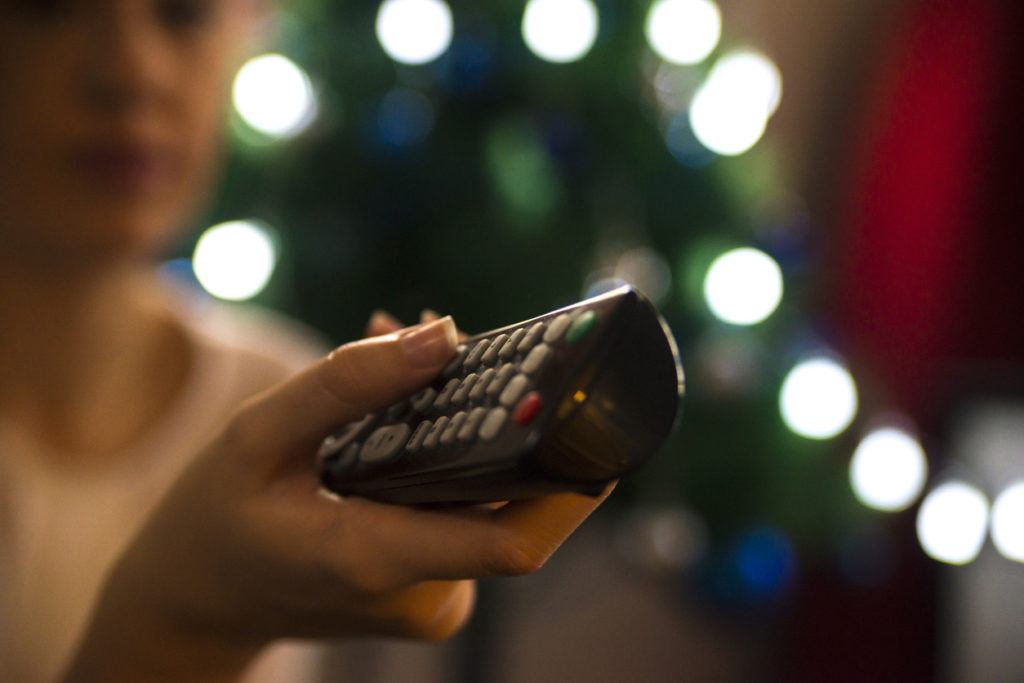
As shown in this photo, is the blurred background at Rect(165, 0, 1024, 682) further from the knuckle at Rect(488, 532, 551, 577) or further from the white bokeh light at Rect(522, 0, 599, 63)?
the knuckle at Rect(488, 532, 551, 577)

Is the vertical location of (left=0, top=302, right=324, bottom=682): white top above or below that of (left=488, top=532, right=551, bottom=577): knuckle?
below

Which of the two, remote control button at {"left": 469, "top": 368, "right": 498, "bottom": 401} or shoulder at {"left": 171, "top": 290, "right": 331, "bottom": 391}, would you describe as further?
shoulder at {"left": 171, "top": 290, "right": 331, "bottom": 391}

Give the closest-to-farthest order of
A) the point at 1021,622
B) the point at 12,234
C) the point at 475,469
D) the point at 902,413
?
1. the point at 475,469
2. the point at 12,234
3. the point at 1021,622
4. the point at 902,413

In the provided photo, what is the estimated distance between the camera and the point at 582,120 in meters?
0.79

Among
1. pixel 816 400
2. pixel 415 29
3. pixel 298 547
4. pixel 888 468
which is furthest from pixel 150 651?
pixel 888 468

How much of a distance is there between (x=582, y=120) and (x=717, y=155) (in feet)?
0.49

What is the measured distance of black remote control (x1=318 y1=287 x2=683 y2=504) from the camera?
8.4 inches

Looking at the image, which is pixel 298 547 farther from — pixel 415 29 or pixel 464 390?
pixel 415 29

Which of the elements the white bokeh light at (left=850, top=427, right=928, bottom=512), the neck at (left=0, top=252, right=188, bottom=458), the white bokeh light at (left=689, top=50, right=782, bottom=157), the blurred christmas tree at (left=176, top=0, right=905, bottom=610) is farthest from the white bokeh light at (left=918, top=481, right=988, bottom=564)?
the neck at (left=0, top=252, right=188, bottom=458)

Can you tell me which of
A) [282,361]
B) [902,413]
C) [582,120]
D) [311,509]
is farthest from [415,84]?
[902,413]

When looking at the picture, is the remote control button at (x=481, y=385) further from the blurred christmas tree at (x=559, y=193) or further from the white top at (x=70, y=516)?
the blurred christmas tree at (x=559, y=193)

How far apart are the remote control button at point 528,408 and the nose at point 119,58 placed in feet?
1.51

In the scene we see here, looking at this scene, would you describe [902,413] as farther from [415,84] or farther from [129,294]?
[129,294]

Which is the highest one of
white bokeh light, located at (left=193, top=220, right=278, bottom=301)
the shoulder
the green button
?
the green button
